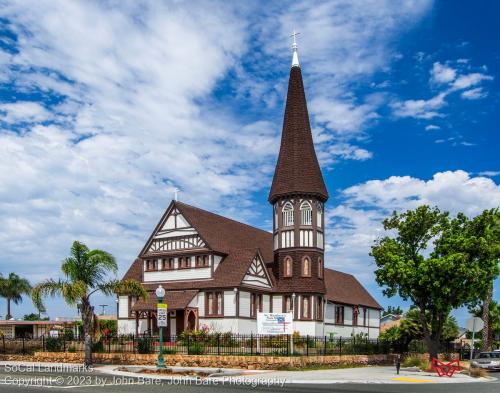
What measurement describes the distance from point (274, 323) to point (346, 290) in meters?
31.1

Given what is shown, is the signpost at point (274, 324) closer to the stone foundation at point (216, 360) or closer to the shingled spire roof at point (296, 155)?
the stone foundation at point (216, 360)

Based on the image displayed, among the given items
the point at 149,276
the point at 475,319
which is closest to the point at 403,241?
the point at 475,319

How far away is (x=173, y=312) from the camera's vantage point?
4791 centimetres

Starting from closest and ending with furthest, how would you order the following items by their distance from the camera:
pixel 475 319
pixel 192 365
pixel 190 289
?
1. pixel 475 319
2. pixel 192 365
3. pixel 190 289

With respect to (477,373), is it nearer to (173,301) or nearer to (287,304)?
(287,304)

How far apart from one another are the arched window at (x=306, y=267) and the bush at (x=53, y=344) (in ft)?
65.4

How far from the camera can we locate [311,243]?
5053cm

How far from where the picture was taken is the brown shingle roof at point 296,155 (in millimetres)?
51062

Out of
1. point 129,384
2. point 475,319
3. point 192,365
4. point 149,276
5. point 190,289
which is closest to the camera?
point 129,384

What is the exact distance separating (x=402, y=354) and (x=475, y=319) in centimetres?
1361

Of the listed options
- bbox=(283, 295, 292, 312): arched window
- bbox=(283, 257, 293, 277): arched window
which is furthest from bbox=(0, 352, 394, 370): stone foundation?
bbox=(283, 257, 293, 277): arched window

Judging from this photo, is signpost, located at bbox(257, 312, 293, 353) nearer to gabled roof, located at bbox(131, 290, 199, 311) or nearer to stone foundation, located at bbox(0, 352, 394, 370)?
stone foundation, located at bbox(0, 352, 394, 370)

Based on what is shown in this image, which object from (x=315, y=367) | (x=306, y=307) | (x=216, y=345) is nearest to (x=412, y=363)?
(x=315, y=367)

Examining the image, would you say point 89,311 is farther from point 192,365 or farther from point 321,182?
point 321,182
